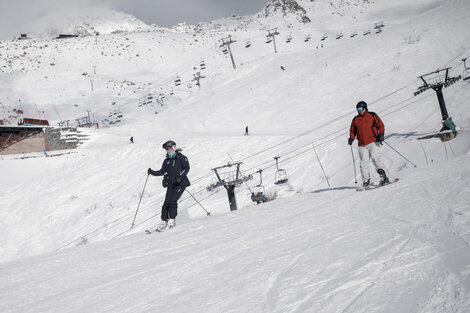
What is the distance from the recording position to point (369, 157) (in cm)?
808

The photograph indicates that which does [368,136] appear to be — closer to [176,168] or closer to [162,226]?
[176,168]

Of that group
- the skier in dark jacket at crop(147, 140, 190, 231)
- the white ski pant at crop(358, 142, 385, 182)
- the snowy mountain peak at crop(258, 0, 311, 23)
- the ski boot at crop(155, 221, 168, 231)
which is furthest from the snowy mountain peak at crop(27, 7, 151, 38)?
the white ski pant at crop(358, 142, 385, 182)

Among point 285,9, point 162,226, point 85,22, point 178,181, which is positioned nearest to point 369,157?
point 178,181

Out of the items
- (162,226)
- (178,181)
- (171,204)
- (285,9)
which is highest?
(285,9)

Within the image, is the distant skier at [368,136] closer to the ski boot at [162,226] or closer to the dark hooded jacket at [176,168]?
the dark hooded jacket at [176,168]

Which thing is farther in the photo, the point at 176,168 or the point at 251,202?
the point at 251,202

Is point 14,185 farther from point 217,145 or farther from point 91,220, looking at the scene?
point 217,145

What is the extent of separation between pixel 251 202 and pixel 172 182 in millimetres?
6224

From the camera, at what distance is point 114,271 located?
432 cm

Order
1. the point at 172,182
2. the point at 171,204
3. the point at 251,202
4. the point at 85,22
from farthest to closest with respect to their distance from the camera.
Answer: the point at 85,22 < the point at 251,202 < the point at 172,182 < the point at 171,204

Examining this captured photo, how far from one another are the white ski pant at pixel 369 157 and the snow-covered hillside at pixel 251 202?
686 millimetres

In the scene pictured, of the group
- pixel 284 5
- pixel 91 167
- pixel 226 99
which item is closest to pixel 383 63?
pixel 226 99

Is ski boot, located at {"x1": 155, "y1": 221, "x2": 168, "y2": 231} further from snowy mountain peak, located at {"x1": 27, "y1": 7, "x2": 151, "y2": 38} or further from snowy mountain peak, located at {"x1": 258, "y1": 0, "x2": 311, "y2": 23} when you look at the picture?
snowy mountain peak, located at {"x1": 27, "y1": 7, "x2": 151, "y2": 38}

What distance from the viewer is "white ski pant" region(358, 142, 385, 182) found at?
7.75 metres
